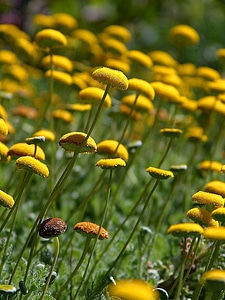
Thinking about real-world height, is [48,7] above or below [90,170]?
above

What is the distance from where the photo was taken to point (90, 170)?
2.70 meters

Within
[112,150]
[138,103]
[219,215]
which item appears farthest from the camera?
[138,103]

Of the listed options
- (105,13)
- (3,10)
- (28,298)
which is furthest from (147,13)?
(28,298)

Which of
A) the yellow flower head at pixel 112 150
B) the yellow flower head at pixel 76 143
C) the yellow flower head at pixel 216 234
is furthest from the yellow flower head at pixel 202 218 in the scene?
the yellow flower head at pixel 112 150

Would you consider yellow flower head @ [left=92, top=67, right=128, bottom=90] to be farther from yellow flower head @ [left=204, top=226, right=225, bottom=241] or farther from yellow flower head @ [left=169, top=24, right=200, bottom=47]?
yellow flower head @ [left=169, top=24, right=200, bottom=47]

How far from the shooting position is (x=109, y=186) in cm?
164

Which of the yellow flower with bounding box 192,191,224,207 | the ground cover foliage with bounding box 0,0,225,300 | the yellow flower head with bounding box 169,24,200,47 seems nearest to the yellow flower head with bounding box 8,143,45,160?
the ground cover foliage with bounding box 0,0,225,300

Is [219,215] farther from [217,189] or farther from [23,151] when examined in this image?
[23,151]

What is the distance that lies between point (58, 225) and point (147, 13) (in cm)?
475

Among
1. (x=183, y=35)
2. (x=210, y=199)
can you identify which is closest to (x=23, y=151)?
(x=210, y=199)

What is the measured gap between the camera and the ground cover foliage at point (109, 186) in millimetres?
1495

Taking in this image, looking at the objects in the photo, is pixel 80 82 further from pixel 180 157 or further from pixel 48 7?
pixel 48 7

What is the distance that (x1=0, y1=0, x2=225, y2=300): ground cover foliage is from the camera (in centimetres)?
150

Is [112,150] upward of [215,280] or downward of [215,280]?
upward
